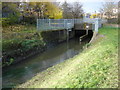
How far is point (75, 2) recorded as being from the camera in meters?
34.4

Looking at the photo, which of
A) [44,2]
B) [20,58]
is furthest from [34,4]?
[20,58]

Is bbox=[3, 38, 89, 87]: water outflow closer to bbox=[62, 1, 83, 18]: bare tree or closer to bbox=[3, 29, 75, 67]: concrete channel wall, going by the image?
bbox=[3, 29, 75, 67]: concrete channel wall

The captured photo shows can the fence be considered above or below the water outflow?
above

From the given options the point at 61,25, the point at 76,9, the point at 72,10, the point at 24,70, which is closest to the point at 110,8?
the point at 76,9

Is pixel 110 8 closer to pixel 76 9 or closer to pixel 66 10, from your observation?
pixel 76 9

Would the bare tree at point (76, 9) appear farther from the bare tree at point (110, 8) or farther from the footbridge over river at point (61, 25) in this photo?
the footbridge over river at point (61, 25)

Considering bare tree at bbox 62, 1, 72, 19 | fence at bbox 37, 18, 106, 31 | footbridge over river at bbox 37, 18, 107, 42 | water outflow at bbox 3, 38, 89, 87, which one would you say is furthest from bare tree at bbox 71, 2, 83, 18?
water outflow at bbox 3, 38, 89, 87

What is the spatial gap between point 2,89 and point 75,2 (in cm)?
3121

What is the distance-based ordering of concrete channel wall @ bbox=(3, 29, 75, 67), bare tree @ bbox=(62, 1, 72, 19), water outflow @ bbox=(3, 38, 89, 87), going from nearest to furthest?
water outflow @ bbox=(3, 38, 89, 87)
concrete channel wall @ bbox=(3, 29, 75, 67)
bare tree @ bbox=(62, 1, 72, 19)

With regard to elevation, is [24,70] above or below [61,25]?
below

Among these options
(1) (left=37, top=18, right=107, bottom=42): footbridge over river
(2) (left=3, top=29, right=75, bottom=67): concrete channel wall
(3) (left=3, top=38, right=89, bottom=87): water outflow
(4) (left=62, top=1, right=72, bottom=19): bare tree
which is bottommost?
(3) (left=3, top=38, right=89, bottom=87): water outflow

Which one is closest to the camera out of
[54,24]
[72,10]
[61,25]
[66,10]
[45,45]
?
[45,45]

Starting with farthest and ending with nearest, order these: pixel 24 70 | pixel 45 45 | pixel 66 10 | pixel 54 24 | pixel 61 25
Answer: pixel 66 10 → pixel 61 25 → pixel 54 24 → pixel 45 45 → pixel 24 70

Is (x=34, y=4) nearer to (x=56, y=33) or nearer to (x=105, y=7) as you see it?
(x=56, y=33)
